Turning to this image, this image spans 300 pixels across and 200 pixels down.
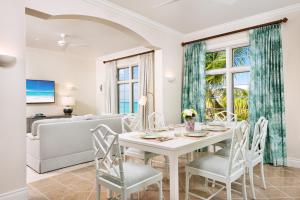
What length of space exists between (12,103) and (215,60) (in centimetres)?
407

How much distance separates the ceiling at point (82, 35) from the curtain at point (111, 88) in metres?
0.65

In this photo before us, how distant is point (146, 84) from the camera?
19.4ft

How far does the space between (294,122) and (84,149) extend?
12.5 feet

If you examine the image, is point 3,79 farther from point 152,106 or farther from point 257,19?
point 257,19

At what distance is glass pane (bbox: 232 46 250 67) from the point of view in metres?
4.34

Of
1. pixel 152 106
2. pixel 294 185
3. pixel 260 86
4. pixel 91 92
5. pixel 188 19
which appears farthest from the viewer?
pixel 91 92

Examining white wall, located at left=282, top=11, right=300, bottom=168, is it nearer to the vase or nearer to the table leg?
the vase

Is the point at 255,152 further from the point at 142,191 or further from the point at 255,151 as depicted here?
the point at 142,191

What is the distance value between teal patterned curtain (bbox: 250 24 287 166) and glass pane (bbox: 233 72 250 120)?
16.7 inches

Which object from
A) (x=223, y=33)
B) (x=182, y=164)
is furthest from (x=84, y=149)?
→ (x=223, y=33)

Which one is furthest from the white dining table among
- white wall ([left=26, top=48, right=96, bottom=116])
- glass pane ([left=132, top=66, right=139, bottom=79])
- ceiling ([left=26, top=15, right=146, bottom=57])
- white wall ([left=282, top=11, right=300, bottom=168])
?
white wall ([left=26, top=48, right=96, bottom=116])

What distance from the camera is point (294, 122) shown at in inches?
142

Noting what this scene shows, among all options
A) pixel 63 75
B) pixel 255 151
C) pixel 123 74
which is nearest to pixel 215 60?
pixel 255 151

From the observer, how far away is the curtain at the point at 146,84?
576 cm
